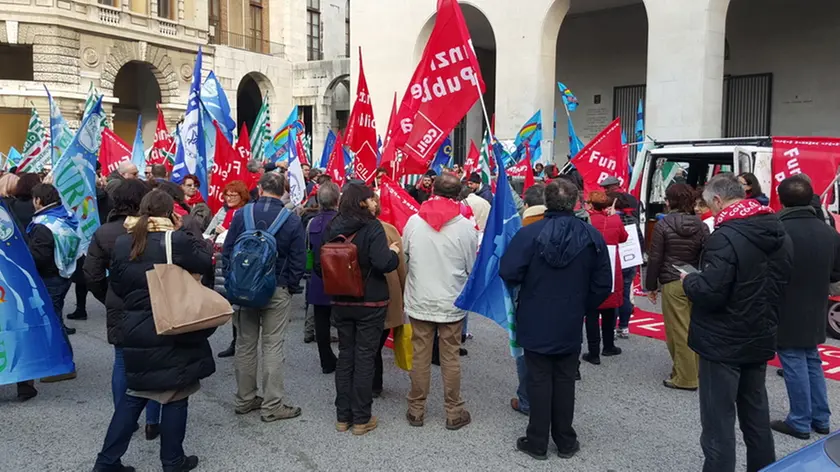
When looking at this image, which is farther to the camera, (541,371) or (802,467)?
(541,371)

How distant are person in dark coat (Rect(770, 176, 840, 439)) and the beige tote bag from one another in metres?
3.92

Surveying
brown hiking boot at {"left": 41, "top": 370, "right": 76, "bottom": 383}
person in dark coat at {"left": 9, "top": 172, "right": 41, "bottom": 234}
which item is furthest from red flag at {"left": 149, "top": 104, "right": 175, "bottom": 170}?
brown hiking boot at {"left": 41, "top": 370, "right": 76, "bottom": 383}

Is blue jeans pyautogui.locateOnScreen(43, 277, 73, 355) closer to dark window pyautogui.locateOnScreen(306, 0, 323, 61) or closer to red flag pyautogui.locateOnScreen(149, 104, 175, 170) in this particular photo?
red flag pyautogui.locateOnScreen(149, 104, 175, 170)

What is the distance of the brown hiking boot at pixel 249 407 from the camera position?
5152 millimetres

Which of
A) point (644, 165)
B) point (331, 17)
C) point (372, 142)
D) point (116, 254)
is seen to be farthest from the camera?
point (331, 17)

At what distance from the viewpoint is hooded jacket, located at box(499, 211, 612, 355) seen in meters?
4.22

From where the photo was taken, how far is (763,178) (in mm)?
9352

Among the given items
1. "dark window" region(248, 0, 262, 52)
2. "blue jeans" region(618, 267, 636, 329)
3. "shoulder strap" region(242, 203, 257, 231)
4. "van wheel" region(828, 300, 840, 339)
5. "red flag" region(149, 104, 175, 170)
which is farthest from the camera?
"dark window" region(248, 0, 262, 52)

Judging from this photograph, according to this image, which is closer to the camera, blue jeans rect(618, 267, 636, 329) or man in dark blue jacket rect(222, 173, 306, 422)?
man in dark blue jacket rect(222, 173, 306, 422)

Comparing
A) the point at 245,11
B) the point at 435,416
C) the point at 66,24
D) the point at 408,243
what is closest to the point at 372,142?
the point at 408,243

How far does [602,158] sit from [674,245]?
13.3 feet

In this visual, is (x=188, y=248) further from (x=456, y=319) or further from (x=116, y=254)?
(x=456, y=319)

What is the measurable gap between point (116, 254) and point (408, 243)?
79.5 inches

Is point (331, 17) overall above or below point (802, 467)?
above
